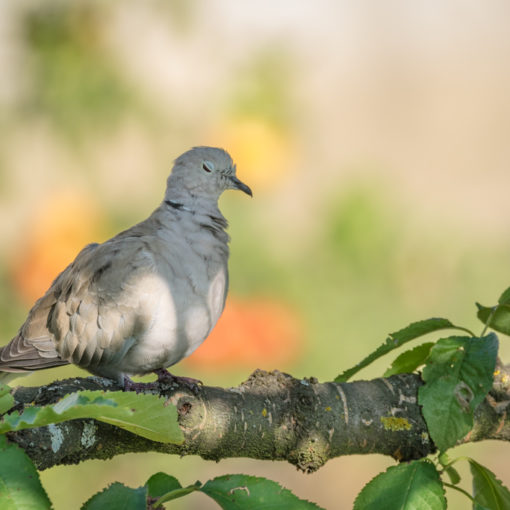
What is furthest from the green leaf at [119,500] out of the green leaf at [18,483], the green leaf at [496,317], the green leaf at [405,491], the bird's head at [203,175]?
the bird's head at [203,175]

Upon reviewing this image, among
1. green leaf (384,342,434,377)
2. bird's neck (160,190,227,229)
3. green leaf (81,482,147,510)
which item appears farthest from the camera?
bird's neck (160,190,227,229)

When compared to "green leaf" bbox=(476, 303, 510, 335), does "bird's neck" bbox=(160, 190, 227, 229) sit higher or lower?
higher

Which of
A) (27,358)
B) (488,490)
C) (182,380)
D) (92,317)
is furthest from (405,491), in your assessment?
(27,358)

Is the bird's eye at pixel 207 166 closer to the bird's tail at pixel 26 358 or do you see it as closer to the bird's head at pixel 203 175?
the bird's head at pixel 203 175

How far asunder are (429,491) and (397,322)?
505 centimetres

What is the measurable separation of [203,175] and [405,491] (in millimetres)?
1652

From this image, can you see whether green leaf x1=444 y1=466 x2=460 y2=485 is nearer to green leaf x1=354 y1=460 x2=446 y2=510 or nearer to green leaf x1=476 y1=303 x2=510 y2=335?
green leaf x1=354 y1=460 x2=446 y2=510

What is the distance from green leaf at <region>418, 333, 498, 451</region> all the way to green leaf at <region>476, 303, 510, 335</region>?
0.29 feet

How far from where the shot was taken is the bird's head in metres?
2.84

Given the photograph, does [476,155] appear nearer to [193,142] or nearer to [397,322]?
[397,322]

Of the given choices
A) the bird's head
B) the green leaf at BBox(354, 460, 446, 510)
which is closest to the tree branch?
the green leaf at BBox(354, 460, 446, 510)

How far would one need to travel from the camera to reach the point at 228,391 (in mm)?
1766

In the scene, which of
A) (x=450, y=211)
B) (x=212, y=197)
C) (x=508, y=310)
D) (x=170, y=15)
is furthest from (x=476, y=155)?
(x=508, y=310)

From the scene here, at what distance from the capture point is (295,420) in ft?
5.75
